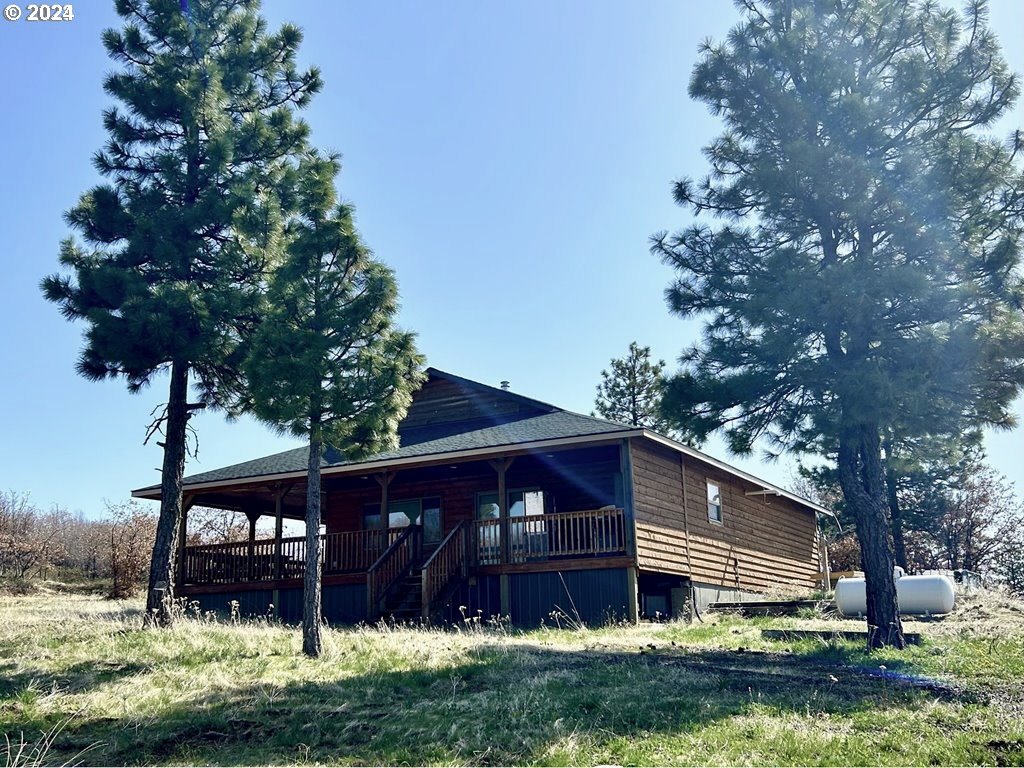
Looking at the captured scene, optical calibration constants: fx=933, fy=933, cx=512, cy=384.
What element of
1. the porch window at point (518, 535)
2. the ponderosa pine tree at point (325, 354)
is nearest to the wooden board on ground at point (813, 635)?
the porch window at point (518, 535)

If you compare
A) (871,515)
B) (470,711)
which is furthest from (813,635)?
(470,711)

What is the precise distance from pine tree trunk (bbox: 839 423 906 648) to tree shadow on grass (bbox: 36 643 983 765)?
2.05 m

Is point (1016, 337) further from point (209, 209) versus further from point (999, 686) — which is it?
point (209, 209)

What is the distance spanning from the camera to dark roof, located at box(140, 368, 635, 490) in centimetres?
1839

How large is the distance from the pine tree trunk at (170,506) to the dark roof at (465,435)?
10.9 ft

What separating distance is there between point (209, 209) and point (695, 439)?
28.6 ft

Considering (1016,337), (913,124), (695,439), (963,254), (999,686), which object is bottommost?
(999,686)

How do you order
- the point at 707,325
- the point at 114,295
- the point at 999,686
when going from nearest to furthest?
the point at 999,686 → the point at 707,325 → the point at 114,295

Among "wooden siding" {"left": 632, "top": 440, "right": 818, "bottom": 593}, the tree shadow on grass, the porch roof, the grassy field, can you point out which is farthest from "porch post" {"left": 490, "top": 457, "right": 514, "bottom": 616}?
the tree shadow on grass

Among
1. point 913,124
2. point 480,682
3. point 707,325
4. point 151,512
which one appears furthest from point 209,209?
point 151,512

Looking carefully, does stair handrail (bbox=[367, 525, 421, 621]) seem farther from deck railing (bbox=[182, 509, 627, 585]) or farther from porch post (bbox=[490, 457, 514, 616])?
porch post (bbox=[490, 457, 514, 616])

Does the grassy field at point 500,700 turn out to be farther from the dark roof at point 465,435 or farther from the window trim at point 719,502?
the window trim at point 719,502

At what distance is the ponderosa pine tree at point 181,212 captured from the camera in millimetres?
15172

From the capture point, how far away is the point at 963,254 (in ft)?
40.7
